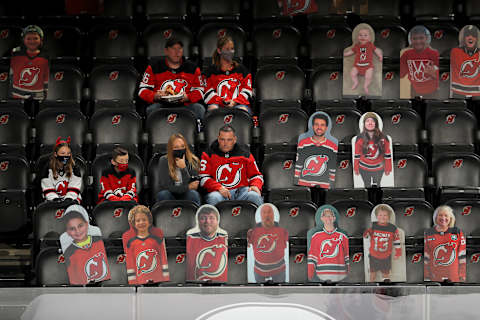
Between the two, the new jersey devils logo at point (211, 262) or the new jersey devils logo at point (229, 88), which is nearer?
the new jersey devils logo at point (211, 262)

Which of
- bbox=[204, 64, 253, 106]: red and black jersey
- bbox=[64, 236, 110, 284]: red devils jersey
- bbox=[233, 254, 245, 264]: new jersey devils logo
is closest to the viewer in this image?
bbox=[64, 236, 110, 284]: red devils jersey

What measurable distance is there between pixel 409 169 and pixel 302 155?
0.56m

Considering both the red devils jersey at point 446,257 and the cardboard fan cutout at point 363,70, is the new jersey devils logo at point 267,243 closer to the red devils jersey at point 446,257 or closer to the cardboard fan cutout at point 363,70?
the red devils jersey at point 446,257

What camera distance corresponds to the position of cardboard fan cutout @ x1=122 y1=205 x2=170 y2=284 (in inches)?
148

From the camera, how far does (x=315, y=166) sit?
165 inches

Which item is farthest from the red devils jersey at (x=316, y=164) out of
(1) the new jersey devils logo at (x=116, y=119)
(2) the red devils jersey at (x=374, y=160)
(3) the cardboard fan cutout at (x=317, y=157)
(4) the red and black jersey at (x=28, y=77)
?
(4) the red and black jersey at (x=28, y=77)

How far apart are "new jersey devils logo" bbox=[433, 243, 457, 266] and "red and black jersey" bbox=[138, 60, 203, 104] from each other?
1.52 meters

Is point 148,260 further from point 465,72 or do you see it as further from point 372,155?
point 465,72

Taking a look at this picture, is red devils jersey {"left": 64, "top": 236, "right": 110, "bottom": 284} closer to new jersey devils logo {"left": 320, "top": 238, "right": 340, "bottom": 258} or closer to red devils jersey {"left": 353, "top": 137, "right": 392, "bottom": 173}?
new jersey devils logo {"left": 320, "top": 238, "right": 340, "bottom": 258}

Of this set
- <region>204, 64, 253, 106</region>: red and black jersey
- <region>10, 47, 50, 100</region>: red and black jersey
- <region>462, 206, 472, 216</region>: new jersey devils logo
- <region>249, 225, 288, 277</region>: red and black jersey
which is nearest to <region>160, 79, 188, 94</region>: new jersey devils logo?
<region>204, 64, 253, 106</region>: red and black jersey

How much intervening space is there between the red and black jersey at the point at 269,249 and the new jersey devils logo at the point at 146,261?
453 millimetres

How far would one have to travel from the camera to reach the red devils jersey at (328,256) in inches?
150

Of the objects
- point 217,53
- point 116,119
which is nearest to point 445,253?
point 217,53

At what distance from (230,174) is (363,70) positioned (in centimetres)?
107
